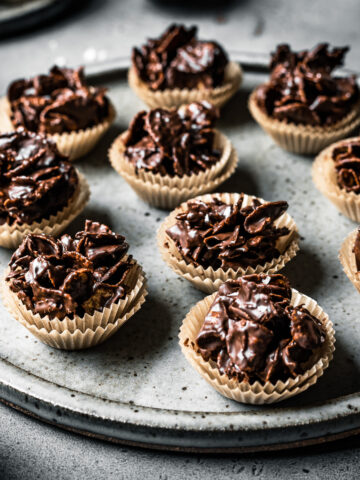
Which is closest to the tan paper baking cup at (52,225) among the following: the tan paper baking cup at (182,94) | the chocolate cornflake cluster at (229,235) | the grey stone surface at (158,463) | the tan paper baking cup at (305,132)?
the chocolate cornflake cluster at (229,235)

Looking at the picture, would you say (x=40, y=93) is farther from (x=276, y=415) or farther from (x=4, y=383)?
(x=276, y=415)

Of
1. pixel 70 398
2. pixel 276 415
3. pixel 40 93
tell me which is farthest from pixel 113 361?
pixel 40 93

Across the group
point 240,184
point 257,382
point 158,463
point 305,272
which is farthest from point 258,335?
point 240,184

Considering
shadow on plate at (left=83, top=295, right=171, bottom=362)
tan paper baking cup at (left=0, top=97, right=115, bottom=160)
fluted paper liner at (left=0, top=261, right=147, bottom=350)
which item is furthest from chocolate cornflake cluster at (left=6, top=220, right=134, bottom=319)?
tan paper baking cup at (left=0, top=97, right=115, bottom=160)

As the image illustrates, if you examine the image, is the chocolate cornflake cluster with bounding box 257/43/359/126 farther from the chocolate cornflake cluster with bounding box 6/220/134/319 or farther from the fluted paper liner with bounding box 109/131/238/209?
the chocolate cornflake cluster with bounding box 6/220/134/319

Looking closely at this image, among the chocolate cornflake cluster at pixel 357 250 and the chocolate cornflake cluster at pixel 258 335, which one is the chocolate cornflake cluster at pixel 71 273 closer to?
the chocolate cornflake cluster at pixel 258 335

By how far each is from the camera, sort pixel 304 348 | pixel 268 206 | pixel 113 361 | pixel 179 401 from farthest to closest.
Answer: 1. pixel 268 206
2. pixel 113 361
3. pixel 179 401
4. pixel 304 348

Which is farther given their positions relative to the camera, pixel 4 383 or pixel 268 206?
pixel 268 206
